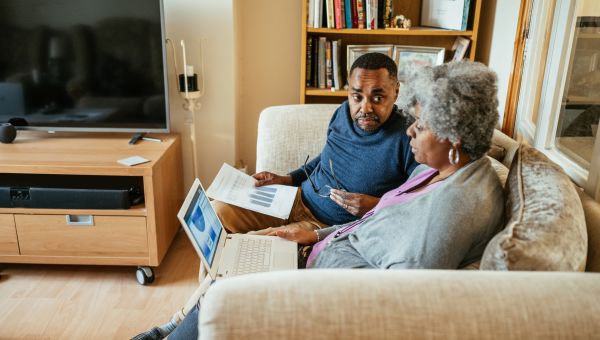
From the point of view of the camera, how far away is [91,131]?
240 cm

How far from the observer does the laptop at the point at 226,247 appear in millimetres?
1418

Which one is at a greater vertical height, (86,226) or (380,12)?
(380,12)

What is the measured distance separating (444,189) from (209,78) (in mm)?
1715

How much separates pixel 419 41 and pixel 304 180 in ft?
3.84

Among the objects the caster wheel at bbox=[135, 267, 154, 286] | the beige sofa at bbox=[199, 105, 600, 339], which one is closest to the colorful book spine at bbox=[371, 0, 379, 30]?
the caster wheel at bbox=[135, 267, 154, 286]

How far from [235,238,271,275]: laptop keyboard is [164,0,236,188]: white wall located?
1116mm

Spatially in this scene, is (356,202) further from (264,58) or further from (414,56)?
(264,58)

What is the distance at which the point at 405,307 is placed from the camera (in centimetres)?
85

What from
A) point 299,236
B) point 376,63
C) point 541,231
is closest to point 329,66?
point 376,63

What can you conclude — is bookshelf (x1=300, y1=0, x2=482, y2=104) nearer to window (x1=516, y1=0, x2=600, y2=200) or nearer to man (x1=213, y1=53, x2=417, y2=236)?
window (x1=516, y1=0, x2=600, y2=200)

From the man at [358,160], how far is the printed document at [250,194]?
0.05 meters

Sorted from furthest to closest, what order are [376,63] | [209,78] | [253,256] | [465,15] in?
[209,78] → [465,15] → [376,63] → [253,256]

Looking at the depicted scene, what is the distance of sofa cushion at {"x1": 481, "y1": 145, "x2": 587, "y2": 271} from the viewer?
0.95 metres

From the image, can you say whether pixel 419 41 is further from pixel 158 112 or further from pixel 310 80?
pixel 158 112
